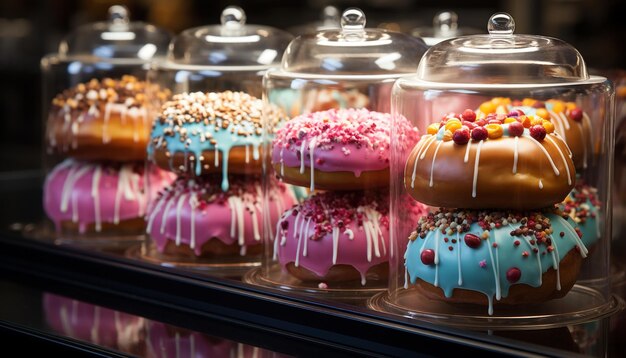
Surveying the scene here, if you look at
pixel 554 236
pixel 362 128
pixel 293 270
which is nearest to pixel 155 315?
pixel 293 270

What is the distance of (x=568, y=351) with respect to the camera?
4.48ft

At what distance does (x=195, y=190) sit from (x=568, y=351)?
0.92 m

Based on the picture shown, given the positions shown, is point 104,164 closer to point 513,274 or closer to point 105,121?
point 105,121

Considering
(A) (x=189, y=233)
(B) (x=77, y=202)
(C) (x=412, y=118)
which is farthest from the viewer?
(B) (x=77, y=202)

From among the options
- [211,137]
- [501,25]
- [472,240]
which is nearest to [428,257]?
[472,240]

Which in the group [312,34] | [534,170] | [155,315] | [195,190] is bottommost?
[155,315]

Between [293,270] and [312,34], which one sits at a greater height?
[312,34]

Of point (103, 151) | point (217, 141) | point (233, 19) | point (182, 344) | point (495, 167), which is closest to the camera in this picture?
point (495, 167)

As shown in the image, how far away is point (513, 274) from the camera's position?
150 cm

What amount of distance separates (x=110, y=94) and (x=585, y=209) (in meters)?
1.10

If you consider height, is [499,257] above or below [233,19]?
below

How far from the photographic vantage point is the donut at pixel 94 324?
164cm

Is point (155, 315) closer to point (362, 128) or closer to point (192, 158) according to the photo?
point (192, 158)

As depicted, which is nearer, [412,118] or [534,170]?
[534,170]
